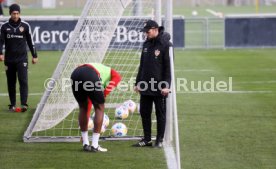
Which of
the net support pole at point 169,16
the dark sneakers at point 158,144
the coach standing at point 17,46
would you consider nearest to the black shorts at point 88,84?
the dark sneakers at point 158,144

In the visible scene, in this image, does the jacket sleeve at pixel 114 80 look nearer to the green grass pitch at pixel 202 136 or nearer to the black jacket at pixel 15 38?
the green grass pitch at pixel 202 136

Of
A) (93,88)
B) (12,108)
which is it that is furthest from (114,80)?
(12,108)

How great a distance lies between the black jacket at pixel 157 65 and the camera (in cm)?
1219

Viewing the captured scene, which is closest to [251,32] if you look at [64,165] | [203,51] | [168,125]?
[203,51]

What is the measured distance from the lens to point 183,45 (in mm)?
29797

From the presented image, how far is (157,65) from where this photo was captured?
482 inches

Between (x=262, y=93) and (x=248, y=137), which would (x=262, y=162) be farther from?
(x=262, y=93)

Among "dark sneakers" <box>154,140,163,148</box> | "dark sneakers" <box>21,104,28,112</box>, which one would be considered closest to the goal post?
"dark sneakers" <box>154,140,163,148</box>

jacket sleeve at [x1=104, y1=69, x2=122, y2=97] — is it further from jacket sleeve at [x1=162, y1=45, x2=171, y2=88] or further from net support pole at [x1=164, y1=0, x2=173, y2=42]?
net support pole at [x1=164, y1=0, x2=173, y2=42]

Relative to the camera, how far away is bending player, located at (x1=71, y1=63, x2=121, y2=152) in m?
11.8

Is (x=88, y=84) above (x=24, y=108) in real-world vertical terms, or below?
above

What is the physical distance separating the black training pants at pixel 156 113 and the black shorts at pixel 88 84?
81 cm

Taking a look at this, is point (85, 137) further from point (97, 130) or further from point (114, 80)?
point (114, 80)

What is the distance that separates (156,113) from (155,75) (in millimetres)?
630
